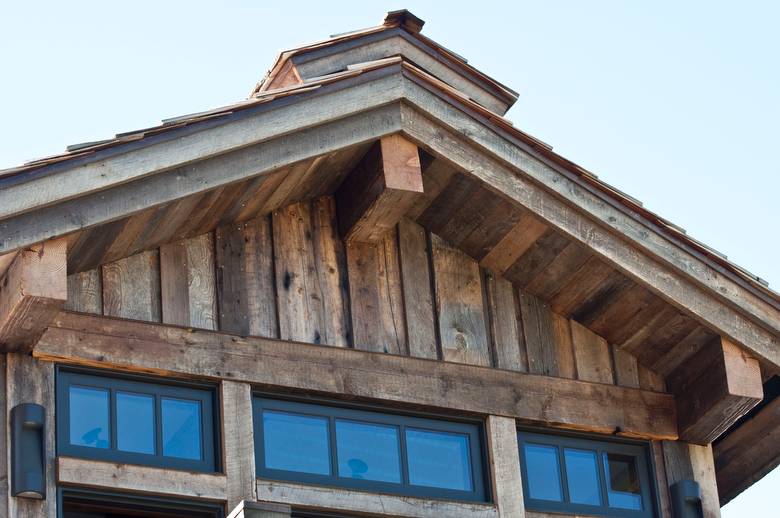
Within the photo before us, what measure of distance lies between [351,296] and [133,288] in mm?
1180

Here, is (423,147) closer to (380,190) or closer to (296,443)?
(380,190)

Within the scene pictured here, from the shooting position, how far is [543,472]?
8.43 m

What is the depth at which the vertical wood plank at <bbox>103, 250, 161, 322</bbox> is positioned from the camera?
7609 mm

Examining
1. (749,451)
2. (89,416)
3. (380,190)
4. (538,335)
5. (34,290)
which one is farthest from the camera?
(749,451)

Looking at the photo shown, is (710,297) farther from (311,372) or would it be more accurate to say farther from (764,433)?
(311,372)

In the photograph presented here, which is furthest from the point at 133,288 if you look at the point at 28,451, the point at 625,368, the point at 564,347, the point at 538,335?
the point at 625,368

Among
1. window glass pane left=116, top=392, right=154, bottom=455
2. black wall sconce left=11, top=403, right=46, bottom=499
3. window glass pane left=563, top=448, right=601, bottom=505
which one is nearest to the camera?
black wall sconce left=11, top=403, right=46, bottom=499

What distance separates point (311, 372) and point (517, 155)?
4.92ft

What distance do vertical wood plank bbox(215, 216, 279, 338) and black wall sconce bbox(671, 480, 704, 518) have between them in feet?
7.73

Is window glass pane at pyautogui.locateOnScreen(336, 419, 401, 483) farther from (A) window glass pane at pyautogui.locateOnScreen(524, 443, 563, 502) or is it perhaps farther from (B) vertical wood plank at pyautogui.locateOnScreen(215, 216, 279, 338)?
(A) window glass pane at pyautogui.locateOnScreen(524, 443, 563, 502)

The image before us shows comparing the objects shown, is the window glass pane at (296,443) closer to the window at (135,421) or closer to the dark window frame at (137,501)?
the window at (135,421)

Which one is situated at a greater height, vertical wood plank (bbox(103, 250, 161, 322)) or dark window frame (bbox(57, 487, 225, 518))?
vertical wood plank (bbox(103, 250, 161, 322))

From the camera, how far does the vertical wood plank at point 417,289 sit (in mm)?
8336

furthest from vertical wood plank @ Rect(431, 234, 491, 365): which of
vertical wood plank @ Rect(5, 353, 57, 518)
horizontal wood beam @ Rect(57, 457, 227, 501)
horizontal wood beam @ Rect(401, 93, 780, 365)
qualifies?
vertical wood plank @ Rect(5, 353, 57, 518)
